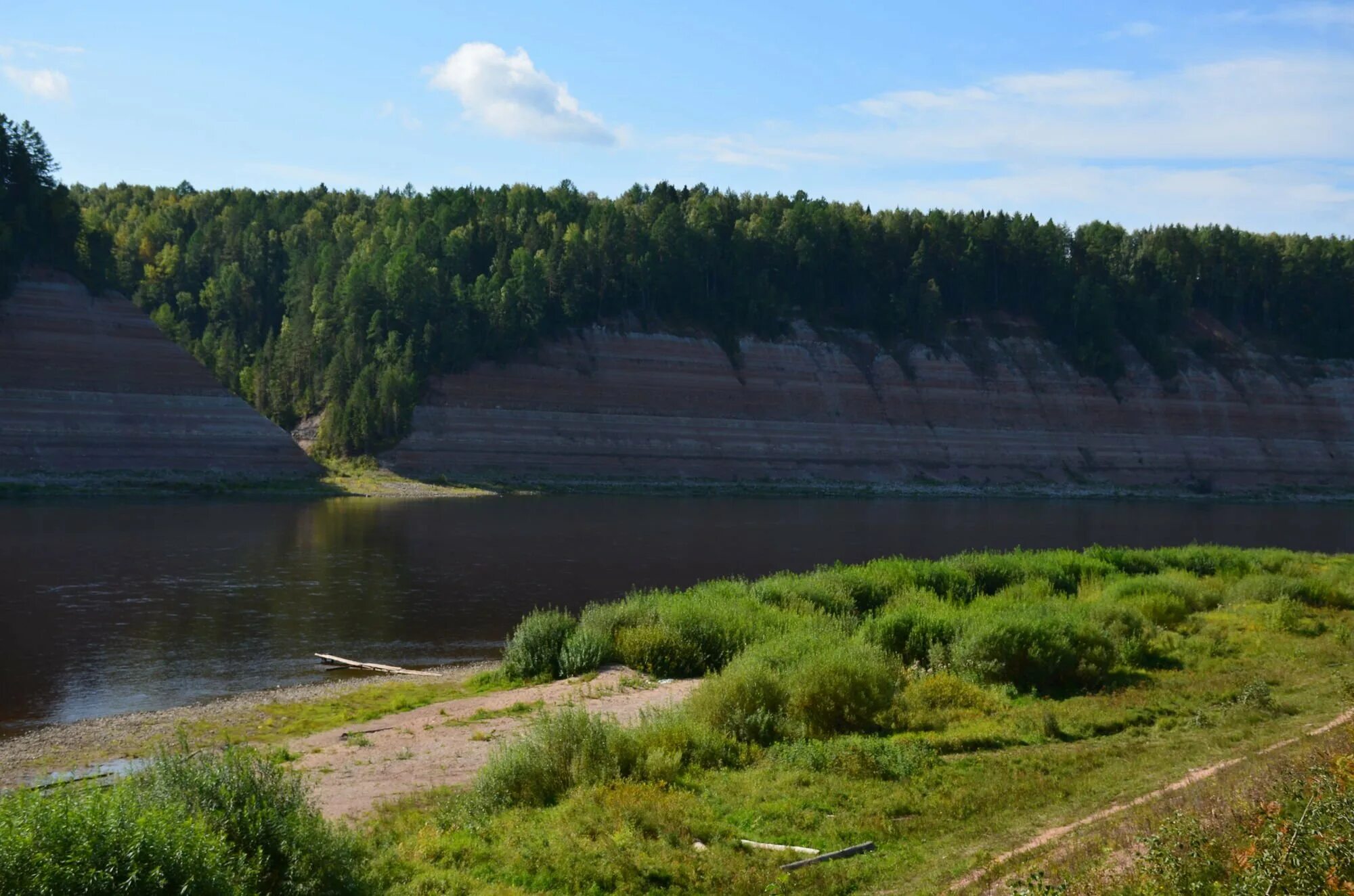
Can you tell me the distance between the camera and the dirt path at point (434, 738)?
12.6 metres

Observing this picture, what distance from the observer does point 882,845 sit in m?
9.54

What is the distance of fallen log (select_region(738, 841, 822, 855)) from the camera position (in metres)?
9.40

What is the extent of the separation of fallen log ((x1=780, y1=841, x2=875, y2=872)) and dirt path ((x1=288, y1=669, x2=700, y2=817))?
4524 millimetres

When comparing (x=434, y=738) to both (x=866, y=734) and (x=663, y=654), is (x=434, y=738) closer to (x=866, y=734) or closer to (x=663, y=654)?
(x=663, y=654)

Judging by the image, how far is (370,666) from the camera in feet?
71.3

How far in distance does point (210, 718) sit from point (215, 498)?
4364cm

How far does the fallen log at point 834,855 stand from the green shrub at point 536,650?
1081cm

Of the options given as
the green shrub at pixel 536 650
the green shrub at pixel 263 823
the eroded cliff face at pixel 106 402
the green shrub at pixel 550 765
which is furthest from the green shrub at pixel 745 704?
the eroded cliff face at pixel 106 402

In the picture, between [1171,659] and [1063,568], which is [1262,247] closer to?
[1063,568]

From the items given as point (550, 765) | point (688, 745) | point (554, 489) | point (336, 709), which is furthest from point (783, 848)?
point (554, 489)

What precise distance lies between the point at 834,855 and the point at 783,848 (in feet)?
1.46

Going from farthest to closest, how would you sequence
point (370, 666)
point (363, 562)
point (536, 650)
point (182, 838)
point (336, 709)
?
point (363, 562), point (370, 666), point (536, 650), point (336, 709), point (182, 838)

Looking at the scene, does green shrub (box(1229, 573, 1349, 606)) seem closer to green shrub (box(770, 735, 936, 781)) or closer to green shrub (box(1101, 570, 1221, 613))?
green shrub (box(1101, 570, 1221, 613))

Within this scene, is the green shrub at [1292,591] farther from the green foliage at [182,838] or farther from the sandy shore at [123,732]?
the green foliage at [182,838]
